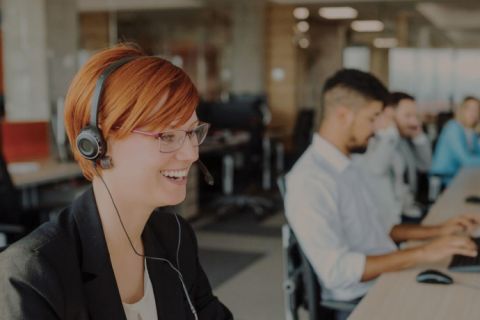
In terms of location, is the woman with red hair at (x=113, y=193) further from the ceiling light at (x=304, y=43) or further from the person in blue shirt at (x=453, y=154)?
the ceiling light at (x=304, y=43)

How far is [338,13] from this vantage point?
42.4 ft

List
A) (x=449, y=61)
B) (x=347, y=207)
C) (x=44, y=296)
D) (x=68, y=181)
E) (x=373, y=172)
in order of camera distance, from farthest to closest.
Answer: (x=449, y=61) < (x=68, y=181) < (x=373, y=172) < (x=347, y=207) < (x=44, y=296)

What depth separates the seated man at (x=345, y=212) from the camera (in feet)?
6.93

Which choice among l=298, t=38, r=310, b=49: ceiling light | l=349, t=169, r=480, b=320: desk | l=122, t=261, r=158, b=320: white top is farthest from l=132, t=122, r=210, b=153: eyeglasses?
l=298, t=38, r=310, b=49: ceiling light

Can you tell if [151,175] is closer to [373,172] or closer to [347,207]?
[347,207]

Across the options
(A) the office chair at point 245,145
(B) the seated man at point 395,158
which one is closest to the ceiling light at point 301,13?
(A) the office chair at point 245,145

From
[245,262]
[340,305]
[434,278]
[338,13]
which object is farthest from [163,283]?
[338,13]

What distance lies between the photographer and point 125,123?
1.17 metres

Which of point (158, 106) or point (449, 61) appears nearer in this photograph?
point (158, 106)

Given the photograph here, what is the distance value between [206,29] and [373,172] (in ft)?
32.3

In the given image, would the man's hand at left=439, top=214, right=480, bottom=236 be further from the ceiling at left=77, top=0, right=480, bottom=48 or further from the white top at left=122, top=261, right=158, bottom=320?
the ceiling at left=77, top=0, right=480, bottom=48

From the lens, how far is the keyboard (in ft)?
6.77

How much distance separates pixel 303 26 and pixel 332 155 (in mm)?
11260

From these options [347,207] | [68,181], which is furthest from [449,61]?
[347,207]
